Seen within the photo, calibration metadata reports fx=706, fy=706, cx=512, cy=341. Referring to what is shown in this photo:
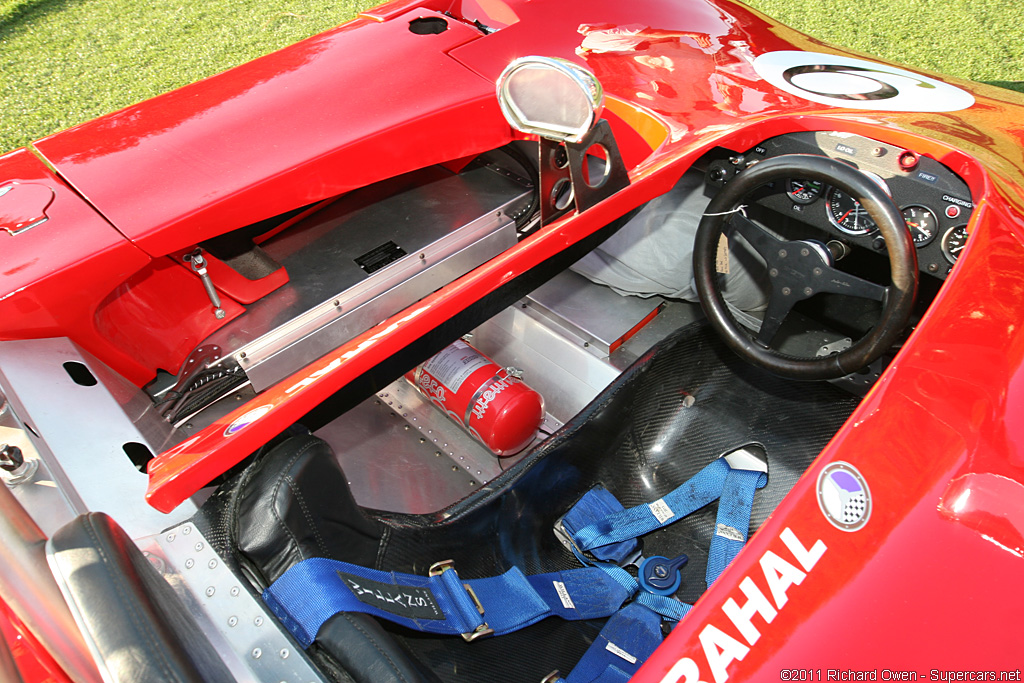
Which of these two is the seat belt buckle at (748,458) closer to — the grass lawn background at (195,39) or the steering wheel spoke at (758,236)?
the steering wheel spoke at (758,236)

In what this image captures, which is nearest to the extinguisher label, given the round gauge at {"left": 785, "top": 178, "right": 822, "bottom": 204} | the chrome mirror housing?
the chrome mirror housing

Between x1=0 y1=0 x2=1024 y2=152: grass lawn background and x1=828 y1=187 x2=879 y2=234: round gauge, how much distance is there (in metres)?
2.81

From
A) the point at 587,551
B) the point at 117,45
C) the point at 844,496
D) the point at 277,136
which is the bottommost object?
the point at 587,551

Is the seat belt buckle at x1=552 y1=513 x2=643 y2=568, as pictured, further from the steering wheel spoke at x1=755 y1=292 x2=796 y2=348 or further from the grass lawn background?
the grass lawn background

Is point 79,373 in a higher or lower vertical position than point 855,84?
lower

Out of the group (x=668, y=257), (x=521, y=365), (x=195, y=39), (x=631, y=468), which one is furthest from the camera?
(x=195, y=39)

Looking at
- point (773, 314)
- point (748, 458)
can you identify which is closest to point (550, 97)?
point (773, 314)

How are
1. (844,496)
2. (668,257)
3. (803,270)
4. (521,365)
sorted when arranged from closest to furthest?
(844,496)
(803,270)
(668,257)
(521,365)

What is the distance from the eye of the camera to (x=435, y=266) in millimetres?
1913

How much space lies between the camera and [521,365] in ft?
7.63

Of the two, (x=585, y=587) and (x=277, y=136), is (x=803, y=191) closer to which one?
(x=585, y=587)

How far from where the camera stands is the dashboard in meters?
1.54

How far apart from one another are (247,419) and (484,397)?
0.99 m

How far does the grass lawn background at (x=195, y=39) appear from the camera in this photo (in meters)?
3.77
